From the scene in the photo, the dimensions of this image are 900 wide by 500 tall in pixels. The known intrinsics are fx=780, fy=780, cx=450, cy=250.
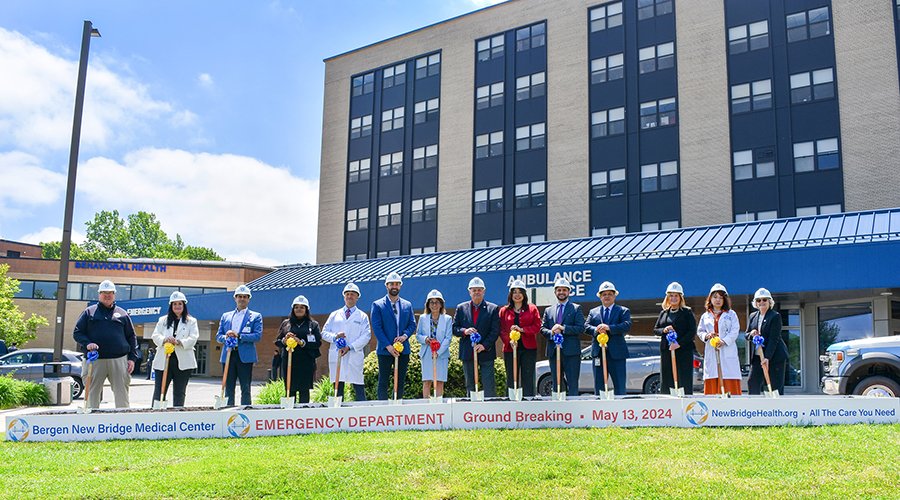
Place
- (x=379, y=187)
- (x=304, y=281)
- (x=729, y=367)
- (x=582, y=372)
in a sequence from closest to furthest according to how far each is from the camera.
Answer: (x=729, y=367)
(x=582, y=372)
(x=304, y=281)
(x=379, y=187)

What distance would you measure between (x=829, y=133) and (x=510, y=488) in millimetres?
28629

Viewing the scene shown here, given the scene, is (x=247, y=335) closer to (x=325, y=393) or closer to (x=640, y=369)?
(x=325, y=393)

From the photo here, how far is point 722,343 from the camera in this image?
33.8 ft

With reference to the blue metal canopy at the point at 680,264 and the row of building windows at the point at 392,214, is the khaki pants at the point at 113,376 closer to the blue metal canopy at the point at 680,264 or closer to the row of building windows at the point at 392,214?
the blue metal canopy at the point at 680,264

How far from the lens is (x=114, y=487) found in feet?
20.5

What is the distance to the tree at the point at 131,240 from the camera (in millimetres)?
84938

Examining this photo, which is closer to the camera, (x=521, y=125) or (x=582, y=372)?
(x=582, y=372)

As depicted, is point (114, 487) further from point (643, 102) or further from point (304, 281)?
point (643, 102)

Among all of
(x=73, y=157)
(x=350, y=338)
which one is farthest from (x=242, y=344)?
(x=73, y=157)

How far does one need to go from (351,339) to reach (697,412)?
473 cm

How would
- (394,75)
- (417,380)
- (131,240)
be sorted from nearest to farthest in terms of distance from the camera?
(417,380) → (394,75) → (131,240)

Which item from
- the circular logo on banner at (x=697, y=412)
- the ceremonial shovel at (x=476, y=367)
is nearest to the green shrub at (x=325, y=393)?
the ceremonial shovel at (x=476, y=367)

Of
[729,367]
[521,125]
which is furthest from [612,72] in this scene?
[729,367]

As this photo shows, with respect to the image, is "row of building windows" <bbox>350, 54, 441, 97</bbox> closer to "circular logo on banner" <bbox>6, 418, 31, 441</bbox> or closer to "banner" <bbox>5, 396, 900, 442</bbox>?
"banner" <bbox>5, 396, 900, 442</bbox>
